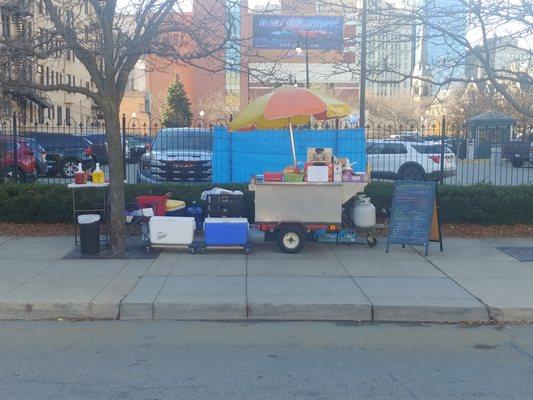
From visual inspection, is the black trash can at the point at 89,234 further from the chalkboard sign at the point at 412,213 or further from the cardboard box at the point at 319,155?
the chalkboard sign at the point at 412,213

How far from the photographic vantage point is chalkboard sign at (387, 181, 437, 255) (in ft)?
33.5

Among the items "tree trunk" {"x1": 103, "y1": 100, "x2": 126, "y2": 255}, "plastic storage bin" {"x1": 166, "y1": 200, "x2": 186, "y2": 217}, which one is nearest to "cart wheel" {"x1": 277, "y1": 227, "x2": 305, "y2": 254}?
"plastic storage bin" {"x1": 166, "y1": 200, "x2": 186, "y2": 217}

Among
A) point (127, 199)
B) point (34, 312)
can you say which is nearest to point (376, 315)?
point (34, 312)

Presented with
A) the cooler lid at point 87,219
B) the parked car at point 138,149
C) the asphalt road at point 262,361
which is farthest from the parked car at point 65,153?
the asphalt road at point 262,361

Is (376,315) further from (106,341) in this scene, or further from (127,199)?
(127,199)

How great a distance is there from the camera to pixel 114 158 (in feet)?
33.1

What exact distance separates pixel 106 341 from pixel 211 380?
1.63m

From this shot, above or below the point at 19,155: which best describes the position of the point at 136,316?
below

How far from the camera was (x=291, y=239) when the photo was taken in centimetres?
1034

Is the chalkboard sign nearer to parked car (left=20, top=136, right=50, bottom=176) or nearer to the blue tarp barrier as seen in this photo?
the blue tarp barrier

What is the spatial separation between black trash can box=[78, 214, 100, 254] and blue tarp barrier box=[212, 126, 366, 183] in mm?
5003

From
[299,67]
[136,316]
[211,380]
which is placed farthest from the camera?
[299,67]

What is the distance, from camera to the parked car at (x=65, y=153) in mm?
22466

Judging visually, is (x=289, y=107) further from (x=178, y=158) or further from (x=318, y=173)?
(x=178, y=158)
